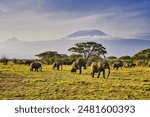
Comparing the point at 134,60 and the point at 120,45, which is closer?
the point at 120,45

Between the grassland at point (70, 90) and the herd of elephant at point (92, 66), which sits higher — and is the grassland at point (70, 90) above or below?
below

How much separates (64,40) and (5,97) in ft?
7.88

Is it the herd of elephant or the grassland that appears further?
the herd of elephant

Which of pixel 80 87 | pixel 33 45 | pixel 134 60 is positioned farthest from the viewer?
pixel 134 60

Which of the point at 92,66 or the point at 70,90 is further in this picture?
the point at 92,66

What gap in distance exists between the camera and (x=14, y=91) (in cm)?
763

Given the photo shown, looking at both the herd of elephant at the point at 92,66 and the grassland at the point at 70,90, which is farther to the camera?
the herd of elephant at the point at 92,66

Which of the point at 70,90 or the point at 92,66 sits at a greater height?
the point at 92,66

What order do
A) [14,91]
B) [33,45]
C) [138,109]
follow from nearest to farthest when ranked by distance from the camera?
1. [138,109]
2. [14,91]
3. [33,45]

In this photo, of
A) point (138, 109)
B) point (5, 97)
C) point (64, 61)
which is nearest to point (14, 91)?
point (5, 97)

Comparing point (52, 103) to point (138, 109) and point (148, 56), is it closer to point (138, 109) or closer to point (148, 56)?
point (138, 109)

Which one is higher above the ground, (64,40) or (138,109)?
(64,40)

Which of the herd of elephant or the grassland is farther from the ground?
the herd of elephant

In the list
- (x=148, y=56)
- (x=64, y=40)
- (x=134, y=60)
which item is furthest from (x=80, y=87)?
(x=134, y=60)
